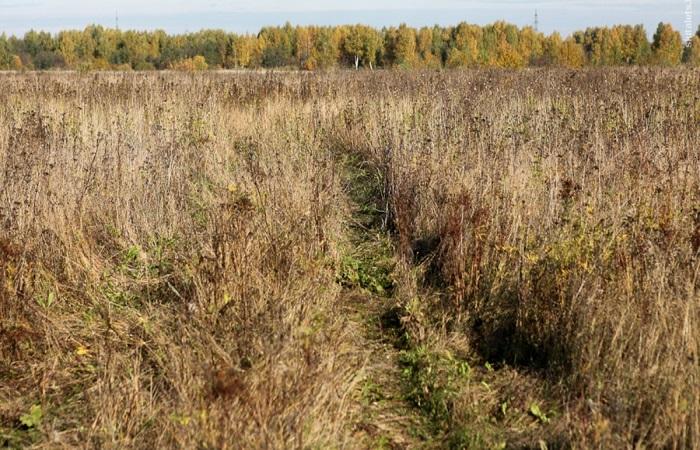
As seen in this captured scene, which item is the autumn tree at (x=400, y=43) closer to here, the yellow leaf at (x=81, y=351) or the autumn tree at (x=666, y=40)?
the autumn tree at (x=666, y=40)

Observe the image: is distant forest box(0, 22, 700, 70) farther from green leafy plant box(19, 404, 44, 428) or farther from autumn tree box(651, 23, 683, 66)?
green leafy plant box(19, 404, 44, 428)

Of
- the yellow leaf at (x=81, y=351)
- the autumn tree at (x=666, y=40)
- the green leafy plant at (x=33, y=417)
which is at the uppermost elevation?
the autumn tree at (x=666, y=40)

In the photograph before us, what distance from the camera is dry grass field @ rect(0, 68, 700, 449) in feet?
8.74

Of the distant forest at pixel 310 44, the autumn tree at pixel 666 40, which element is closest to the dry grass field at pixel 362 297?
the autumn tree at pixel 666 40

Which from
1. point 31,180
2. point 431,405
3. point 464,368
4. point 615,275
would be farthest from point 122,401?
point 31,180

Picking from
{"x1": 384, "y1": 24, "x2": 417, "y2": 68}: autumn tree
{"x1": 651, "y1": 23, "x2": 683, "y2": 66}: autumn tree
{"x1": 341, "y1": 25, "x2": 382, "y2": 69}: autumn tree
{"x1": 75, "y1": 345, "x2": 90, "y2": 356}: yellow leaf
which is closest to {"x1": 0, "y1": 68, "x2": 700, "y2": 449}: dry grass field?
{"x1": 75, "y1": 345, "x2": 90, "y2": 356}: yellow leaf

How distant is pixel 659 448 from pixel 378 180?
13.9ft

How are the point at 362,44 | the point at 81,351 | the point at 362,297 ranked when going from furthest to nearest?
the point at 362,44, the point at 362,297, the point at 81,351

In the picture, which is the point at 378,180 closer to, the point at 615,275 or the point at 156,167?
the point at 156,167

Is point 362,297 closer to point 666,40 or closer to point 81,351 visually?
point 81,351

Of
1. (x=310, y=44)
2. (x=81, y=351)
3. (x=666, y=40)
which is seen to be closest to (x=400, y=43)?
(x=310, y=44)

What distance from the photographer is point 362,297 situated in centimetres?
438

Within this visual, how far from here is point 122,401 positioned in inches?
109

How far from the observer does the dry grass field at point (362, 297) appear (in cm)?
266
